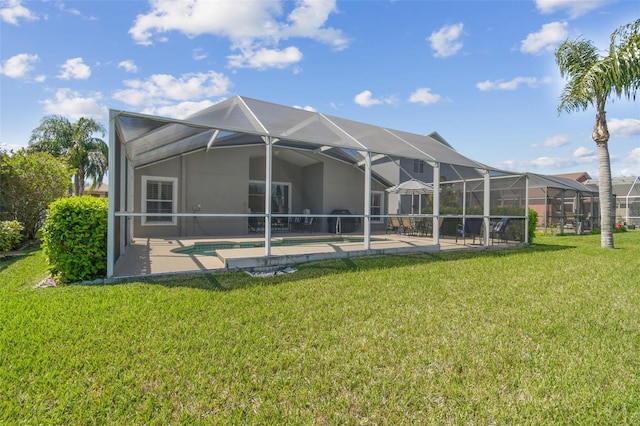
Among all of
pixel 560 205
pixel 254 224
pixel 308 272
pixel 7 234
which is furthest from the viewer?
pixel 560 205

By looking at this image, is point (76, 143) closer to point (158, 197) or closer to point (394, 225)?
point (158, 197)

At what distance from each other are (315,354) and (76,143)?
2638 centimetres

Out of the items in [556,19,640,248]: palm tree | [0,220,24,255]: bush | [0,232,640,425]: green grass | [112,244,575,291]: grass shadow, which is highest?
[556,19,640,248]: palm tree

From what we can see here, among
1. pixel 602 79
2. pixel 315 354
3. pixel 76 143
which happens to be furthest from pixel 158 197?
pixel 76 143

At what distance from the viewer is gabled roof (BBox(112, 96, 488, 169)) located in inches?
250

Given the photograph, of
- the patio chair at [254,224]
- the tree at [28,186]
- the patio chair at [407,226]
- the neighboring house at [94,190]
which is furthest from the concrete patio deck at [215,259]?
the neighboring house at [94,190]

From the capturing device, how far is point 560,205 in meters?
18.3

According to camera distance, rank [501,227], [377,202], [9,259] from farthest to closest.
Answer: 1. [377,202]
2. [501,227]
3. [9,259]

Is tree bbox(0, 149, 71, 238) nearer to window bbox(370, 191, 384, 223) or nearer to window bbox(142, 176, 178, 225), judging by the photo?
window bbox(142, 176, 178, 225)

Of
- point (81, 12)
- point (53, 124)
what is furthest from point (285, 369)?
point (53, 124)

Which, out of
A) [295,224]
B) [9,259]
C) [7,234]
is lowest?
[9,259]

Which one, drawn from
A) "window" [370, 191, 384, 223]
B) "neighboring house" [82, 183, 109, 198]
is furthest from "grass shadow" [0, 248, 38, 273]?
"window" [370, 191, 384, 223]

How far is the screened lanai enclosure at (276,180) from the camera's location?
6.94 meters

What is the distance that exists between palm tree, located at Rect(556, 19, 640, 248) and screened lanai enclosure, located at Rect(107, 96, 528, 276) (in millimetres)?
2508
